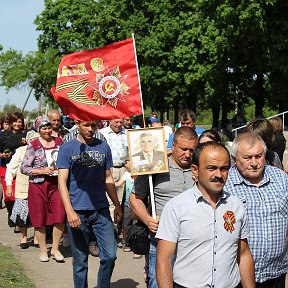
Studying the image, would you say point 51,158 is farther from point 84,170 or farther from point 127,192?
point 84,170

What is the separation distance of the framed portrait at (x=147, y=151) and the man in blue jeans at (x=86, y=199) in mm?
1106

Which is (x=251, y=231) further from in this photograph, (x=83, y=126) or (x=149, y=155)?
(x=83, y=126)

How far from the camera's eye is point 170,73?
45000mm

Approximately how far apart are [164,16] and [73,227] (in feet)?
133

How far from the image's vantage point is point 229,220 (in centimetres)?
408

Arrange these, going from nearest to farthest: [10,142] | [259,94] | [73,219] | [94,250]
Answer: [73,219], [94,250], [10,142], [259,94]

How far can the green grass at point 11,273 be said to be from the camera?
7820 mm

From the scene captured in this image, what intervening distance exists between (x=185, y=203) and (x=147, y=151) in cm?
Result: 164

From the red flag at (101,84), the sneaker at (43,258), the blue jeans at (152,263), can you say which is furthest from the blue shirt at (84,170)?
the sneaker at (43,258)

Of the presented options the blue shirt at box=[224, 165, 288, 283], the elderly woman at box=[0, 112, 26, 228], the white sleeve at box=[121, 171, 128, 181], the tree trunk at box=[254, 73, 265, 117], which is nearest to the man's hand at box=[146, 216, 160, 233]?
the blue shirt at box=[224, 165, 288, 283]

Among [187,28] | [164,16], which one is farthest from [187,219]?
[164,16]

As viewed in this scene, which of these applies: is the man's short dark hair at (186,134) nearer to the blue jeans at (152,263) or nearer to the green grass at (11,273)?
the blue jeans at (152,263)

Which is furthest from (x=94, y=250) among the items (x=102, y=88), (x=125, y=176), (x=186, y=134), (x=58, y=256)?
(x=186, y=134)

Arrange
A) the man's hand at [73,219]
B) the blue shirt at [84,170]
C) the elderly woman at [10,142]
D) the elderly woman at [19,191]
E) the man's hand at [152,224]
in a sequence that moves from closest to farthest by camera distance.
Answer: the man's hand at [152,224] → the man's hand at [73,219] → the blue shirt at [84,170] → the elderly woman at [19,191] → the elderly woman at [10,142]
